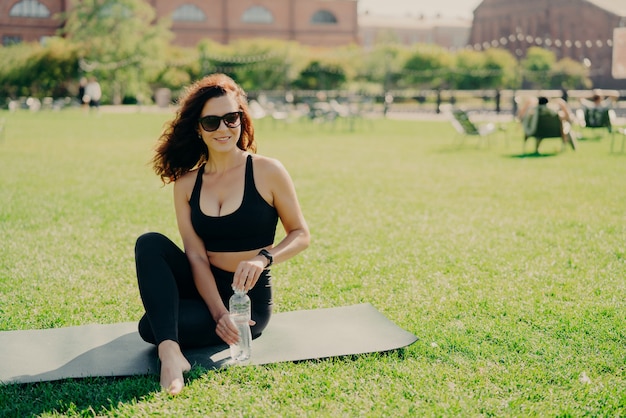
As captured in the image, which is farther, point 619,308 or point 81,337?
point 619,308

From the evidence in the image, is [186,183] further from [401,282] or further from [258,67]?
[258,67]

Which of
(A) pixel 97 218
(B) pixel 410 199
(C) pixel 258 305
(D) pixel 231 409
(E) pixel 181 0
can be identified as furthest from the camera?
(E) pixel 181 0

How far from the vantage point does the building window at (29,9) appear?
5416 cm

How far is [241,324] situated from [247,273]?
28cm

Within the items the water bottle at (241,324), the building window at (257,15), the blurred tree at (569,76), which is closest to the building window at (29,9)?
the building window at (257,15)

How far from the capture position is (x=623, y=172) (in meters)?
10.0

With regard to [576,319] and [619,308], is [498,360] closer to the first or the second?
[576,319]

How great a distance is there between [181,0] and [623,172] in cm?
5116

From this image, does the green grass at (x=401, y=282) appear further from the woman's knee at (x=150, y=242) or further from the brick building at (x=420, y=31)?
the brick building at (x=420, y=31)

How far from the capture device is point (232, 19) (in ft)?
189

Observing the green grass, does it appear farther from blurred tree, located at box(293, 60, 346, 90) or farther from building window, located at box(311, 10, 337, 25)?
building window, located at box(311, 10, 337, 25)

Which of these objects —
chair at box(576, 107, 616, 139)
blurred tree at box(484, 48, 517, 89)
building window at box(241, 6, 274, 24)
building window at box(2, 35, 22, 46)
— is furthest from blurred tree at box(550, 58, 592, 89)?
building window at box(2, 35, 22, 46)

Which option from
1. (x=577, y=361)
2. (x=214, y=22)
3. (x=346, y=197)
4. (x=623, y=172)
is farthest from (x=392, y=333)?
(x=214, y=22)

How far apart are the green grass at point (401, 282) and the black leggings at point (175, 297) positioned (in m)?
0.25
